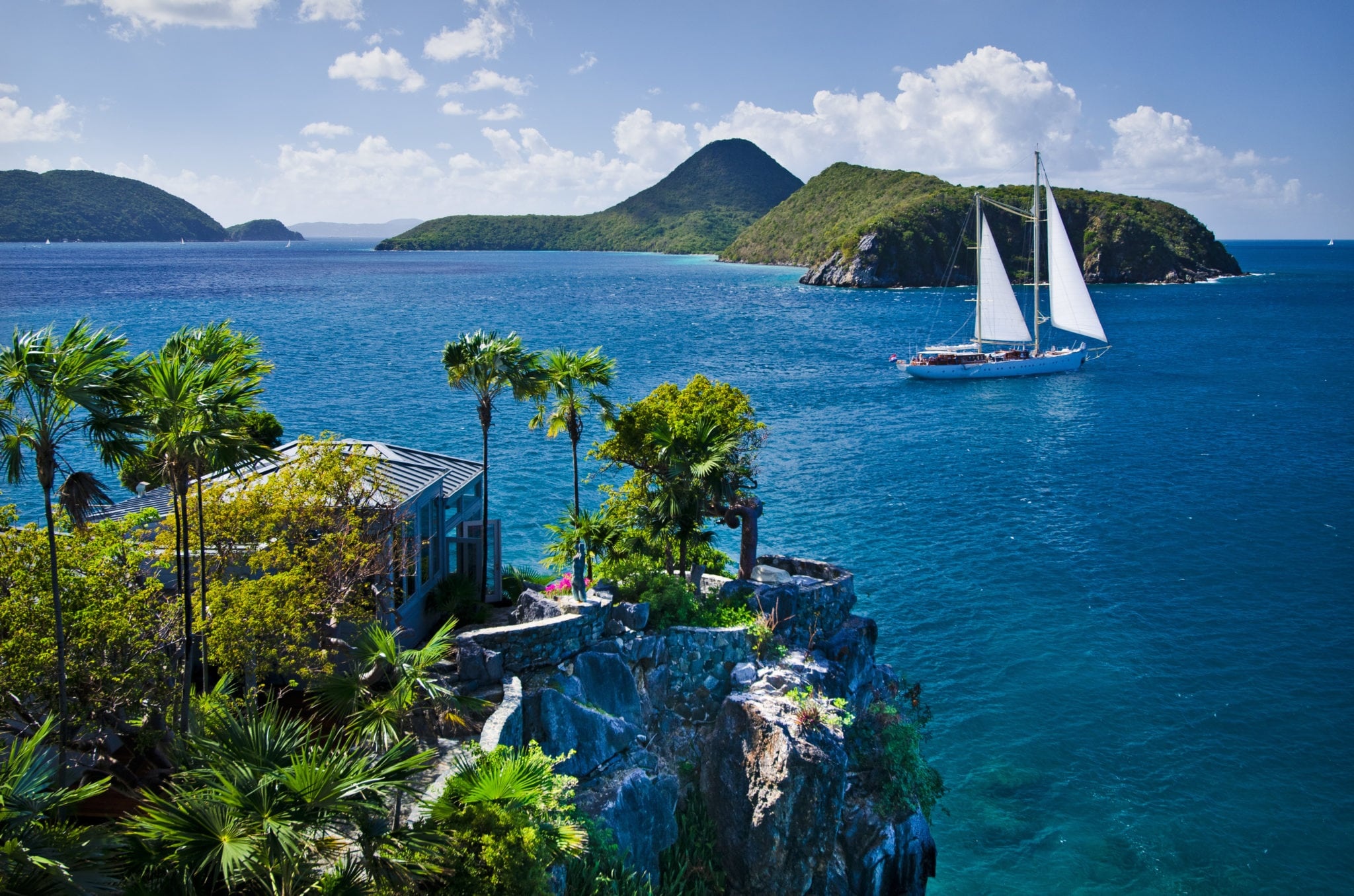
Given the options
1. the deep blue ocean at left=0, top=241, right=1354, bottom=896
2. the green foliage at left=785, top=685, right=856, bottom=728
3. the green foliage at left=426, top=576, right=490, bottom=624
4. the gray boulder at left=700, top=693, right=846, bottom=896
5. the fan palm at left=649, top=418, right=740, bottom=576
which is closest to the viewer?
the gray boulder at left=700, top=693, right=846, bottom=896

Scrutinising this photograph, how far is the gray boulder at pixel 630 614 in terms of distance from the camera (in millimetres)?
19984

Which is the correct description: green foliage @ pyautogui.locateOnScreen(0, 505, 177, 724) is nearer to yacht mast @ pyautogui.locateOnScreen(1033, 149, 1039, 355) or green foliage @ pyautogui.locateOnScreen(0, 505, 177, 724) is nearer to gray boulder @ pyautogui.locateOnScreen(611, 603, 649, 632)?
gray boulder @ pyautogui.locateOnScreen(611, 603, 649, 632)

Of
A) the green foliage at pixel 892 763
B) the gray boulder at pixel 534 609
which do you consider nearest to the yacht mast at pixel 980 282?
the green foliage at pixel 892 763

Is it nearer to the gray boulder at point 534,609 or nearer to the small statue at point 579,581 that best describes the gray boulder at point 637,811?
the gray boulder at point 534,609

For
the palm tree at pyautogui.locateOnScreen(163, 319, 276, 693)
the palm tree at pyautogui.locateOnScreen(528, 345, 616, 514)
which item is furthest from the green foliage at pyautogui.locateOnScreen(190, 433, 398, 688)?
the palm tree at pyautogui.locateOnScreen(528, 345, 616, 514)

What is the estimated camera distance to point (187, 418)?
1338 cm

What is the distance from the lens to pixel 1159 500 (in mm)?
45938

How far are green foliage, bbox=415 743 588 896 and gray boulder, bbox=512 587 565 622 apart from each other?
247 inches

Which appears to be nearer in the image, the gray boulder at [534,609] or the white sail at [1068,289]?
the gray boulder at [534,609]

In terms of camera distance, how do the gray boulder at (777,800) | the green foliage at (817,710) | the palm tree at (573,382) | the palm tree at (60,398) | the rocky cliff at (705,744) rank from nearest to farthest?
Answer: the palm tree at (60,398), the rocky cliff at (705,744), the gray boulder at (777,800), the green foliage at (817,710), the palm tree at (573,382)

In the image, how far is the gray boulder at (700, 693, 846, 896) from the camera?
19109mm

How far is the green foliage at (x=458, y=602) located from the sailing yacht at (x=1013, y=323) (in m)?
66.7

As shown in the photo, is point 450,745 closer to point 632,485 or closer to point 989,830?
point 632,485

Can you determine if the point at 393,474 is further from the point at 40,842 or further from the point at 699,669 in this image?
the point at 40,842
